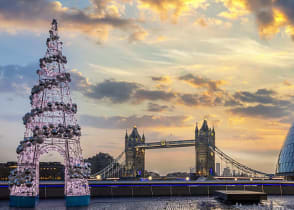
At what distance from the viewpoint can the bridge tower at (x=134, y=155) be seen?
17320cm

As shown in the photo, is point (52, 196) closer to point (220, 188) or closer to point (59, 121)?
point (59, 121)

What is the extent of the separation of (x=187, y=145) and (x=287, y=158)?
64.4m

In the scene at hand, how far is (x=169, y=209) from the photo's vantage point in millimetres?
49219

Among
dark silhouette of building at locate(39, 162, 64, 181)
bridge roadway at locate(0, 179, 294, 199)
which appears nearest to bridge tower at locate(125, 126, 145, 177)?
dark silhouette of building at locate(39, 162, 64, 181)

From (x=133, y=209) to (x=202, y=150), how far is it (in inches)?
4248

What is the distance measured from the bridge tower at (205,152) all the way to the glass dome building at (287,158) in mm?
52376

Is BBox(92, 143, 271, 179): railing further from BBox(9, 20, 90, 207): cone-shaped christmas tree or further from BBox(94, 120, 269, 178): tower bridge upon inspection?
BBox(9, 20, 90, 207): cone-shaped christmas tree

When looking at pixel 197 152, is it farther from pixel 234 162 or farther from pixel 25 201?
pixel 25 201

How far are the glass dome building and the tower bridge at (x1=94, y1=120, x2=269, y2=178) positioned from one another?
60.4 feet

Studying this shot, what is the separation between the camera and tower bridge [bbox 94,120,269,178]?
151m

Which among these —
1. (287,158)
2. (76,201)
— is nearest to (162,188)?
(76,201)

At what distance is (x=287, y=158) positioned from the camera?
313ft

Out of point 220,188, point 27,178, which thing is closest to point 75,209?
point 27,178

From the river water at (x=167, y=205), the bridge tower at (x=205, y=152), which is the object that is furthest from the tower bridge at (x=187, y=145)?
the river water at (x=167, y=205)
